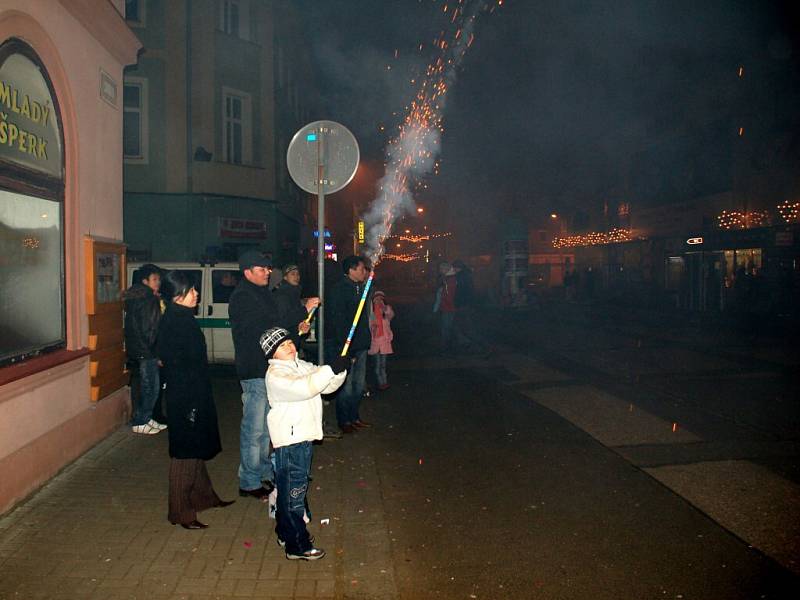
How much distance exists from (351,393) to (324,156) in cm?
259

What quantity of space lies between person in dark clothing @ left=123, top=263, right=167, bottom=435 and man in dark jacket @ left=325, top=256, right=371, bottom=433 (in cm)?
186

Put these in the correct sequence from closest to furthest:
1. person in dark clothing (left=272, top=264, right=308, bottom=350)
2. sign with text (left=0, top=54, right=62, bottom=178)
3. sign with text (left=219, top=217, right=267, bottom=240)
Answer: sign with text (left=0, top=54, right=62, bottom=178) → person in dark clothing (left=272, top=264, right=308, bottom=350) → sign with text (left=219, top=217, right=267, bottom=240)

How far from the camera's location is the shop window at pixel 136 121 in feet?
62.4

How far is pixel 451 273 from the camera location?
13.7 meters

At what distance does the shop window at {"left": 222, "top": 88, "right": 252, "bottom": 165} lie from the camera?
2038 cm

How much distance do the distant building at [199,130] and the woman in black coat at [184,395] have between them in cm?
1450

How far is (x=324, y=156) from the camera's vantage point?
655 cm

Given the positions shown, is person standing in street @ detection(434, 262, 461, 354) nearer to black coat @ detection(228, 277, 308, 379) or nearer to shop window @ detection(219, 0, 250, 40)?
black coat @ detection(228, 277, 308, 379)

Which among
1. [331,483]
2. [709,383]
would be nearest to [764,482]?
[331,483]

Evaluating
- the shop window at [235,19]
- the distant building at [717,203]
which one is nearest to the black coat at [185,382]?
the shop window at [235,19]

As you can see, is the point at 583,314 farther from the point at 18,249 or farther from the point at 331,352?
the point at 18,249

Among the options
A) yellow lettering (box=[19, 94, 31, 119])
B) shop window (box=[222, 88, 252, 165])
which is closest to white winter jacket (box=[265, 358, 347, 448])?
yellow lettering (box=[19, 94, 31, 119])

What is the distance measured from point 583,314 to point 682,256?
17.2ft

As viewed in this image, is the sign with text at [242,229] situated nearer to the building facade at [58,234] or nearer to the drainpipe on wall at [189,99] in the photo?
the drainpipe on wall at [189,99]
